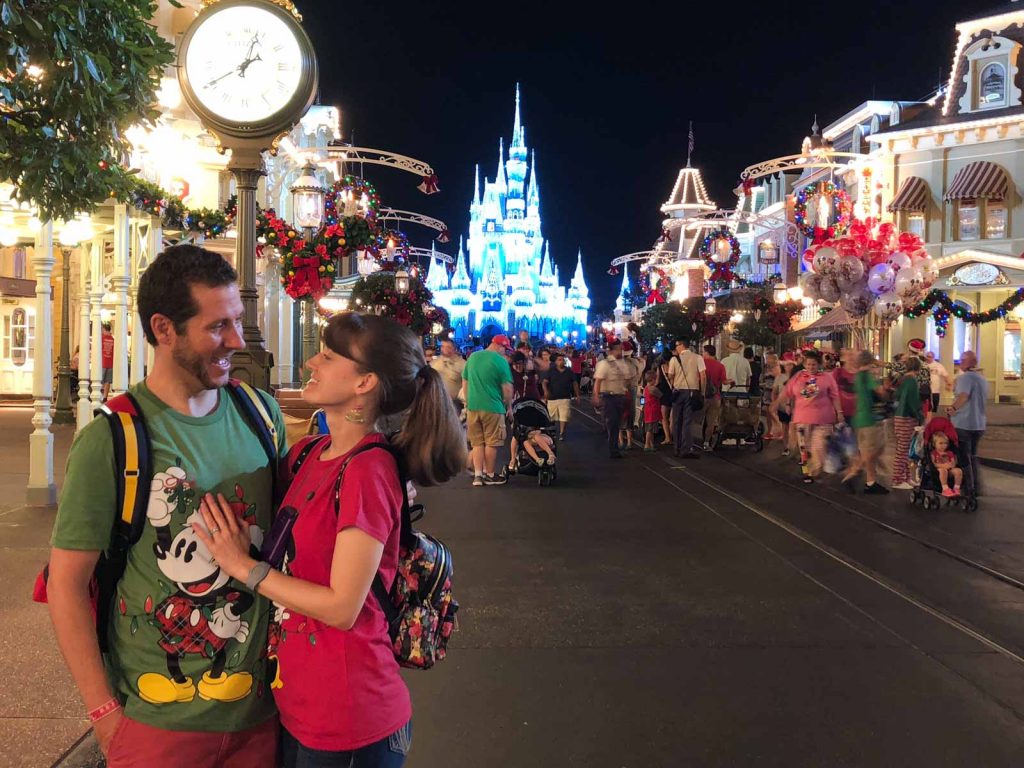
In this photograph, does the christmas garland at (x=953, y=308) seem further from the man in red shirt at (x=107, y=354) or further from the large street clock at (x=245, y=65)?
the large street clock at (x=245, y=65)

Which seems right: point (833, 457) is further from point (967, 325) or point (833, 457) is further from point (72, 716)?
point (967, 325)

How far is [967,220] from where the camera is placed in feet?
102

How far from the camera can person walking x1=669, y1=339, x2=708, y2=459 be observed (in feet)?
52.9

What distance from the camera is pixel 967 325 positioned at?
101 feet

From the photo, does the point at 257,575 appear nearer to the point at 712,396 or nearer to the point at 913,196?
the point at 712,396

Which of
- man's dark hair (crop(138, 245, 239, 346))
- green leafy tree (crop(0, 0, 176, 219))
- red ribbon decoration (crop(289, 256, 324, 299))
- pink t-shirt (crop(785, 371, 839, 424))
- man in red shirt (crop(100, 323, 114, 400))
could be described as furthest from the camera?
man in red shirt (crop(100, 323, 114, 400))

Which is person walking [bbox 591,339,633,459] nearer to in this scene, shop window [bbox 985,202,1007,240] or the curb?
the curb

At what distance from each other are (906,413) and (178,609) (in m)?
11.9

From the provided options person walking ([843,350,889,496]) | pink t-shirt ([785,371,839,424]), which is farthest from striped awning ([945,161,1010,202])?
person walking ([843,350,889,496])

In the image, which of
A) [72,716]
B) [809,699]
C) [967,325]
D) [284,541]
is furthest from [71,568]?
[967,325]

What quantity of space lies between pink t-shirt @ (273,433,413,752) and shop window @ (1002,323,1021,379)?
1266 inches

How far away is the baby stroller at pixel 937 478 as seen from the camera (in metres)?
10.9

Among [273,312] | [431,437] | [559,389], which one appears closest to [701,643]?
[431,437]

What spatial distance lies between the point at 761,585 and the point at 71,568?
589 centimetres
